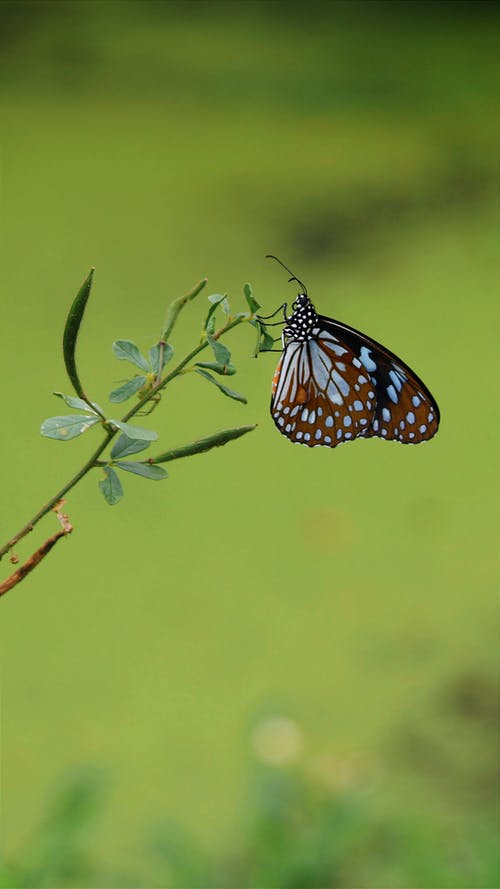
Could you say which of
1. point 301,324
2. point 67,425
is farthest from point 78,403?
point 301,324

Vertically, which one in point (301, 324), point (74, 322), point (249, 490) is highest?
point (74, 322)

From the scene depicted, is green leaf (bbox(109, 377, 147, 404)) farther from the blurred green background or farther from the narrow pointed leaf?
the blurred green background

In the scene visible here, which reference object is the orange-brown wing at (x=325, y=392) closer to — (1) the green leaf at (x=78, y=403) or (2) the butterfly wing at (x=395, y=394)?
(2) the butterfly wing at (x=395, y=394)

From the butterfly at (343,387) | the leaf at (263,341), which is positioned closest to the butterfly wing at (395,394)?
the butterfly at (343,387)

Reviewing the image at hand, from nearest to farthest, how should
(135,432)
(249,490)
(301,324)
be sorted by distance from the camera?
1. (135,432)
2. (301,324)
3. (249,490)

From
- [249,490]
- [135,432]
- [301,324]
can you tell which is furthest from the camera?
[249,490]

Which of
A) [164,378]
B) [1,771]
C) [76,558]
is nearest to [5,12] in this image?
[76,558]

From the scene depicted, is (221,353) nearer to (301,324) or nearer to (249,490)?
(301,324)
